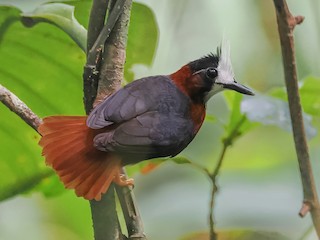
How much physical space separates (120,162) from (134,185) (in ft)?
0.31

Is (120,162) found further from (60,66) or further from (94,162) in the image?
(60,66)

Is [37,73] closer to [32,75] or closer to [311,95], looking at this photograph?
[32,75]

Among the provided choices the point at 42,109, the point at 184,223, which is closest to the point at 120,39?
the point at 42,109

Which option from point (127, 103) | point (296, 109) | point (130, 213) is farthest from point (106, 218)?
point (296, 109)

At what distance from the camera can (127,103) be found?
0.57 metres

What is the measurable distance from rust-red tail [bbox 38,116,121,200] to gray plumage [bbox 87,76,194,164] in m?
0.02

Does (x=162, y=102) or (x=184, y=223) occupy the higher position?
(x=162, y=102)

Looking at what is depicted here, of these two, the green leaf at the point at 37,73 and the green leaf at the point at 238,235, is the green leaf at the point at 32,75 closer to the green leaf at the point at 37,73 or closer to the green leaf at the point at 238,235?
the green leaf at the point at 37,73

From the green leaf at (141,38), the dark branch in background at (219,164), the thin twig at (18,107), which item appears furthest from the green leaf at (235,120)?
the thin twig at (18,107)

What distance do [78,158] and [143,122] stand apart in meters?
0.07

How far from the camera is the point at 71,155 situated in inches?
22.8

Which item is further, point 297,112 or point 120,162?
point 297,112

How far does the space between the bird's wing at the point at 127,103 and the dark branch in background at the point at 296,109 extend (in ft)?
0.61

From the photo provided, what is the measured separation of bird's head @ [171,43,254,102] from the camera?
580 millimetres
